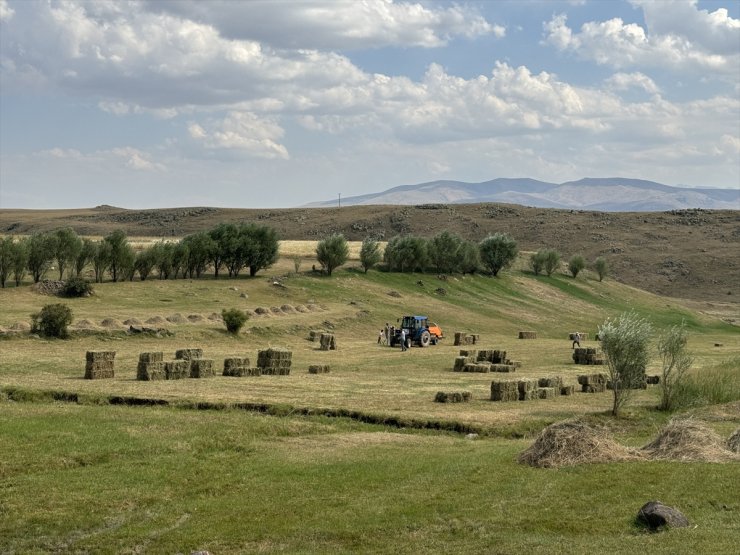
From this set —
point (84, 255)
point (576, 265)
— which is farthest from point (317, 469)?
point (576, 265)

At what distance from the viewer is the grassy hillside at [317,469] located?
1930 centimetres

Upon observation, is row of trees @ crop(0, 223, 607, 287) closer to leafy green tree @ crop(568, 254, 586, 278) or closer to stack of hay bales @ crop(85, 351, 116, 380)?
leafy green tree @ crop(568, 254, 586, 278)

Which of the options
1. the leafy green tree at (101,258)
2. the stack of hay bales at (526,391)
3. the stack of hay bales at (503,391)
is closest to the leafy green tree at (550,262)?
the leafy green tree at (101,258)

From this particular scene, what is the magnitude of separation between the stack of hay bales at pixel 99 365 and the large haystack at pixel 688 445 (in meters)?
25.6

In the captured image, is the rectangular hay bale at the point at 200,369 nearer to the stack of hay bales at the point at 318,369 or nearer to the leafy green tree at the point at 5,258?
the stack of hay bales at the point at 318,369

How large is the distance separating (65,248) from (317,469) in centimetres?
6136

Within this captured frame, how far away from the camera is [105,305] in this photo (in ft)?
232

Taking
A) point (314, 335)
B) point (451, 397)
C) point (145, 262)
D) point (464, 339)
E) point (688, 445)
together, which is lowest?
point (464, 339)

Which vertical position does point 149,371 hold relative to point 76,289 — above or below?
below

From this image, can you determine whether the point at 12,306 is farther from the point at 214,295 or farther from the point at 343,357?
the point at 343,357

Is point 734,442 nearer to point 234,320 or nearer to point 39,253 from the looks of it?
point 234,320

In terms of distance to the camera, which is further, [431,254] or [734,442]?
[431,254]

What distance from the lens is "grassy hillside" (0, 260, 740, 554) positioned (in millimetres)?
19297

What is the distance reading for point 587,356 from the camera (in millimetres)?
58000
